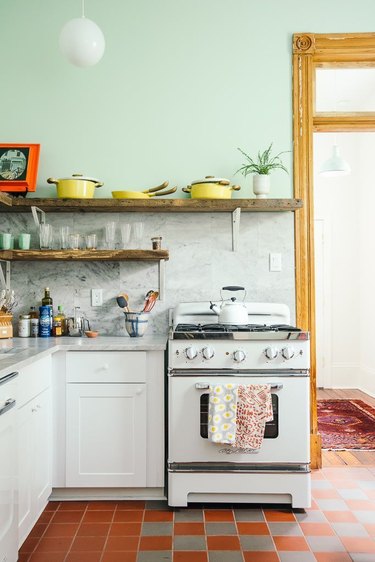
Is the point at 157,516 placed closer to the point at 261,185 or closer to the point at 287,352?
the point at 287,352

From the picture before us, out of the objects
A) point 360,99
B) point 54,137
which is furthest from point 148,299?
point 360,99

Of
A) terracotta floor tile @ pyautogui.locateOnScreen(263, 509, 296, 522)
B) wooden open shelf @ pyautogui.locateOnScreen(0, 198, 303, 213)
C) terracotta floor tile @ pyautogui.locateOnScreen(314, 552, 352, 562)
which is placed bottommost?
terracotta floor tile @ pyautogui.locateOnScreen(263, 509, 296, 522)

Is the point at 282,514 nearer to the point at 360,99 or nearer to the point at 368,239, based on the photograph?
the point at 360,99

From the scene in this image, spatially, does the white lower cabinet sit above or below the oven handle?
below

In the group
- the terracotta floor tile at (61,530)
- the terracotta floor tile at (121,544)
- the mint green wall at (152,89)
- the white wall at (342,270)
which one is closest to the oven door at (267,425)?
the terracotta floor tile at (121,544)

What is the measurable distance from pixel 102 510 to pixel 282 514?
89cm

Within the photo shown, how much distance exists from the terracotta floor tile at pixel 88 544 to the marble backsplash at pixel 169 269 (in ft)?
4.25

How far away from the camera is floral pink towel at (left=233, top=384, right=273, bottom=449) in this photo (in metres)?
2.57

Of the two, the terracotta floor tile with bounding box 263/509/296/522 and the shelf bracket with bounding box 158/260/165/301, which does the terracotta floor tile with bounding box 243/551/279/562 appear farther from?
the shelf bracket with bounding box 158/260/165/301

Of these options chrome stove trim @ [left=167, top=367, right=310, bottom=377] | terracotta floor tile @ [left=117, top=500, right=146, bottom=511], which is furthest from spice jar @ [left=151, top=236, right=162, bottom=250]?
terracotta floor tile @ [left=117, top=500, right=146, bottom=511]

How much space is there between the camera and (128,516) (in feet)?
8.52

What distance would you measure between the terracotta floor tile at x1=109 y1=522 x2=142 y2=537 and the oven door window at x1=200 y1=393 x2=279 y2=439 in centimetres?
52

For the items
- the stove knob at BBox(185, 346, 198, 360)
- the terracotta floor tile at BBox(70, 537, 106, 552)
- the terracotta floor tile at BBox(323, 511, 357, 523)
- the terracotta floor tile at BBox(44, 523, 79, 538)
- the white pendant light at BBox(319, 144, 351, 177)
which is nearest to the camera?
the terracotta floor tile at BBox(70, 537, 106, 552)

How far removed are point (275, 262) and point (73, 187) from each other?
1.33 meters
